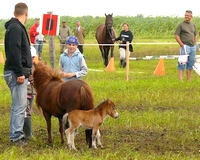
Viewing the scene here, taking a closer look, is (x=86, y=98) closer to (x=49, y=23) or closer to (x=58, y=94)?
(x=58, y=94)

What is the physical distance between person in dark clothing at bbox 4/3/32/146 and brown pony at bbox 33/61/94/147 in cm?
38

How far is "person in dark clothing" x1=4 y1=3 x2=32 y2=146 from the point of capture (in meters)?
9.46

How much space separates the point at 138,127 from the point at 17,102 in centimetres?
246

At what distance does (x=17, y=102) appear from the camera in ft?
32.1

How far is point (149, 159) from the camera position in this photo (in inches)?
334

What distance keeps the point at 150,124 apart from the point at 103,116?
7.59ft

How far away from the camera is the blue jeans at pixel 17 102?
9.71 m

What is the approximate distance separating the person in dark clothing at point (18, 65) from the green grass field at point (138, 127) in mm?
328

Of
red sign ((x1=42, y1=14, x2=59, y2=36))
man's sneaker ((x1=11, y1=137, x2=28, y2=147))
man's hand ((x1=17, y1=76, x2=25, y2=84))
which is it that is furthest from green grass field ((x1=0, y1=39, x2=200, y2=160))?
red sign ((x1=42, y1=14, x2=59, y2=36))

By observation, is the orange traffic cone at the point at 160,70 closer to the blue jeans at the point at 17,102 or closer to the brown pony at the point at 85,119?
the blue jeans at the point at 17,102

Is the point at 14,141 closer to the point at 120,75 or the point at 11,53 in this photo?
the point at 11,53

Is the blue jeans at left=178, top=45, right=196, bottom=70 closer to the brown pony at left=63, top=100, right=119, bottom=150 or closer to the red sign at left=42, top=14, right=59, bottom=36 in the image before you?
the red sign at left=42, top=14, right=59, bottom=36

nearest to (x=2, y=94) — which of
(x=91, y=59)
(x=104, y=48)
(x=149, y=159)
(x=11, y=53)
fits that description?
(x=11, y=53)

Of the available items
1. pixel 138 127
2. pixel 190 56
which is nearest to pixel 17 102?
pixel 138 127
